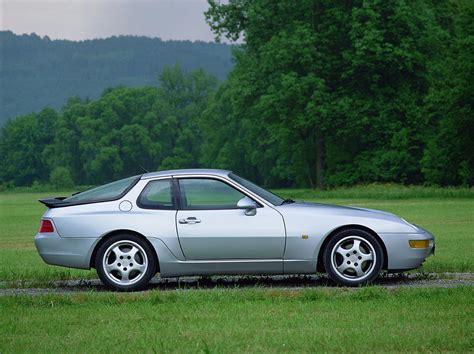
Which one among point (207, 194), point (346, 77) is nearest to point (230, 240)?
point (207, 194)

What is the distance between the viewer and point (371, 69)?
6200cm

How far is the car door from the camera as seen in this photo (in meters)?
11.7

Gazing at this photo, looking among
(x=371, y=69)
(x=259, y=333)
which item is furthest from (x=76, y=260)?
(x=371, y=69)

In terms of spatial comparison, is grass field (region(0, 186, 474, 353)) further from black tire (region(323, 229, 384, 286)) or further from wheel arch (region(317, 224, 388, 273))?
wheel arch (region(317, 224, 388, 273))

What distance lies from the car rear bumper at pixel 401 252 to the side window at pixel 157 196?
2526mm

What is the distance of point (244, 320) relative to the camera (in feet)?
29.3

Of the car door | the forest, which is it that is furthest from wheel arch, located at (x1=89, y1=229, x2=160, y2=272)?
the forest

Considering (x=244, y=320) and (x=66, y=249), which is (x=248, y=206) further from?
(x=244, y=320)

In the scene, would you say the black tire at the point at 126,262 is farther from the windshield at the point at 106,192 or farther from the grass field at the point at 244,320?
the windshield at the point at 106,192

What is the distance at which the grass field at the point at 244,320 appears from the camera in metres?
7.72

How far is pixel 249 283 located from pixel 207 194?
3.98ft

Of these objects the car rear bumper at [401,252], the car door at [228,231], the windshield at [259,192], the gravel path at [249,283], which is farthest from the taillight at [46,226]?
the car rear bumper at [401,252]

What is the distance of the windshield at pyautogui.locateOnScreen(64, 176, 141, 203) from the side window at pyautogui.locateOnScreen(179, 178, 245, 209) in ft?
2.18

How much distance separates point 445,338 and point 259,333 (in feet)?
4.81
